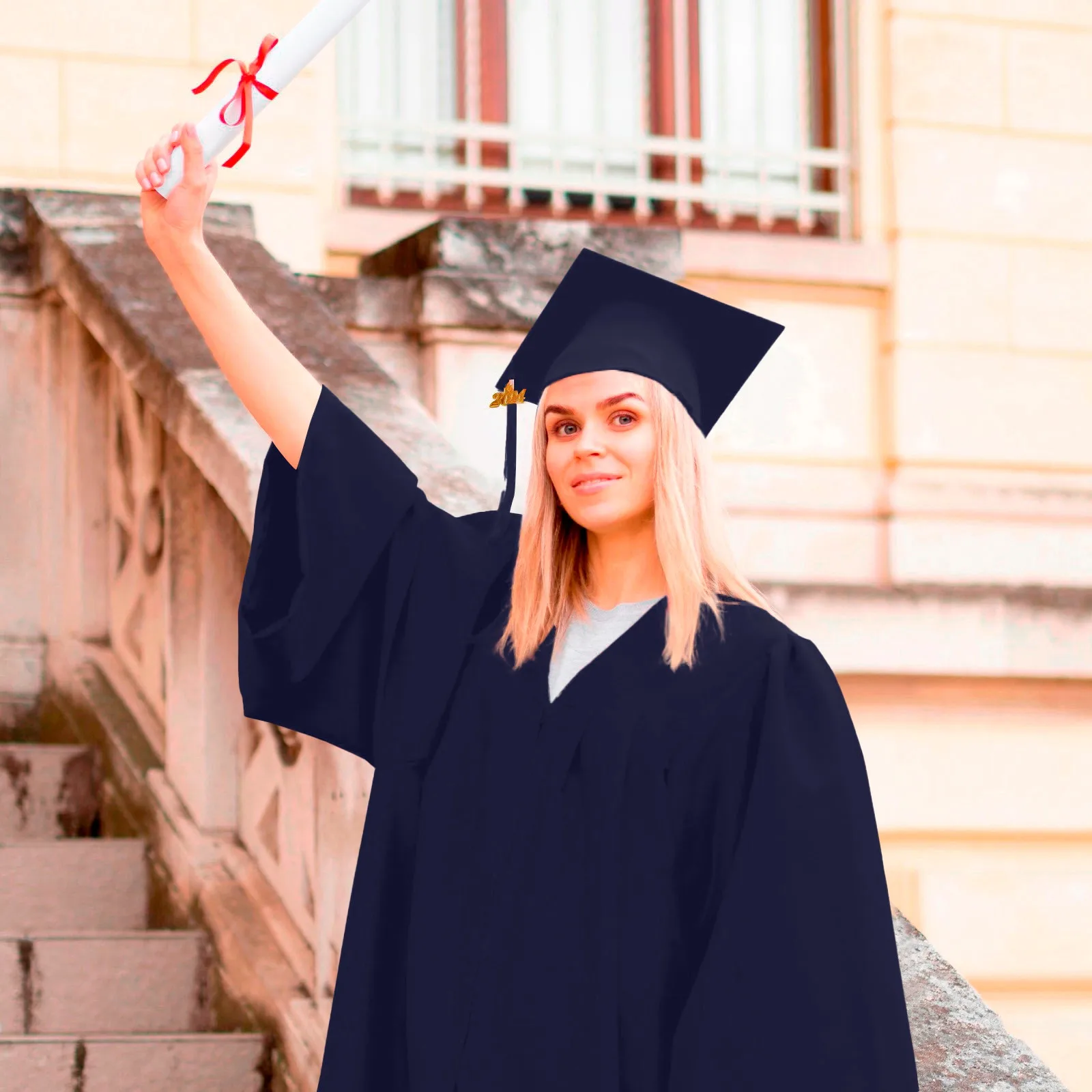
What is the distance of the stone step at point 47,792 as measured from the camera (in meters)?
4.14

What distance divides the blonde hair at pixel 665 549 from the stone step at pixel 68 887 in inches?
70.5

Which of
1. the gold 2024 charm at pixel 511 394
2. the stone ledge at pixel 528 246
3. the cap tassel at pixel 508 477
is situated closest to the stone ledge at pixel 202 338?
the stone ledge at pixel 528 246

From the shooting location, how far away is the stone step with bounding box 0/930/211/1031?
11.6ft

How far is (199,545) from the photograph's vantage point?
3.85m

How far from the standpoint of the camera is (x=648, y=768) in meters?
2.20

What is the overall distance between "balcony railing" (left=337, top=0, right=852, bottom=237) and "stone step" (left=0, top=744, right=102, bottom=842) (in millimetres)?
2908

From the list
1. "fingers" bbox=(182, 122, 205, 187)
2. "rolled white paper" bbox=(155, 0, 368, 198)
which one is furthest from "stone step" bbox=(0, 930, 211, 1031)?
"rolled white paper" bbox=(155, 0, 368, 198)

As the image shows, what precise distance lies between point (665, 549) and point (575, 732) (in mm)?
246

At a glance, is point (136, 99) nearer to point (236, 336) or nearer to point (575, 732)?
point (236, 336)

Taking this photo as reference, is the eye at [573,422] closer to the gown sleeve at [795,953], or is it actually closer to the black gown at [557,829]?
the black gown at [557,829]

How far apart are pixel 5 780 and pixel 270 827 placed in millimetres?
850

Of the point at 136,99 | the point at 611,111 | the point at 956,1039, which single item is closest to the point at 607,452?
the point at 956,1039

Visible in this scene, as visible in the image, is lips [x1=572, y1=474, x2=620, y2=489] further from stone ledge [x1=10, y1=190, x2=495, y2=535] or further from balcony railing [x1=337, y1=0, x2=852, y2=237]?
balcony railing [x1=337, y1=0, x2=852, y2=237]

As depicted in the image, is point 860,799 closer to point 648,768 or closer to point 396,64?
point 648,768
